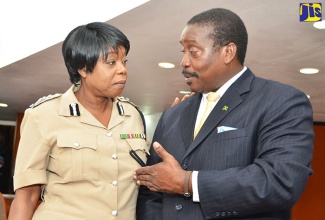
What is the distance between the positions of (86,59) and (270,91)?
2.22 ft

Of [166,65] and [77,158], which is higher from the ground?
[166,65]

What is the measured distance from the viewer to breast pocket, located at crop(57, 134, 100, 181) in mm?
A: 1925

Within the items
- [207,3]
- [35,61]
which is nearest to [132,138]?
[207,3]

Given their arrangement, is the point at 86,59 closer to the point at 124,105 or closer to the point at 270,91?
the point at 124,105

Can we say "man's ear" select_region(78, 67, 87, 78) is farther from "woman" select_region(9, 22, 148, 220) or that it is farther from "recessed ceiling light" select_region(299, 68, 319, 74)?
"recessed ceiling light" select_region(299, 68, 319, 74)

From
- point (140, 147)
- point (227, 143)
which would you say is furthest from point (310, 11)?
point (227, 143)

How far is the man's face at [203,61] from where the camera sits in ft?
6.23

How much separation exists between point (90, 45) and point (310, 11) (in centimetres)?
→ 283

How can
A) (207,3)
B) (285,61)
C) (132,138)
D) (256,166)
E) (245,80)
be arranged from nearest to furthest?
(256,166), (245,80), (132,138), (207,3), (285,61)

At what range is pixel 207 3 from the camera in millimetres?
4383

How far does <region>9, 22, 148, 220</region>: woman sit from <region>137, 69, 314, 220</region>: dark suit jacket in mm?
190

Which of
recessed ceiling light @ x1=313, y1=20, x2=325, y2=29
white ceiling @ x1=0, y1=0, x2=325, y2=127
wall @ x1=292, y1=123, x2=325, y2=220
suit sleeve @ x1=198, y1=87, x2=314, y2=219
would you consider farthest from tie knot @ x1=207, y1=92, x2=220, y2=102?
wall @ x1=292, y1=123, x2=325, y2=220

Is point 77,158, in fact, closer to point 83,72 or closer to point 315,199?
point 83,72

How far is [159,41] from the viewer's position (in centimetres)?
565
